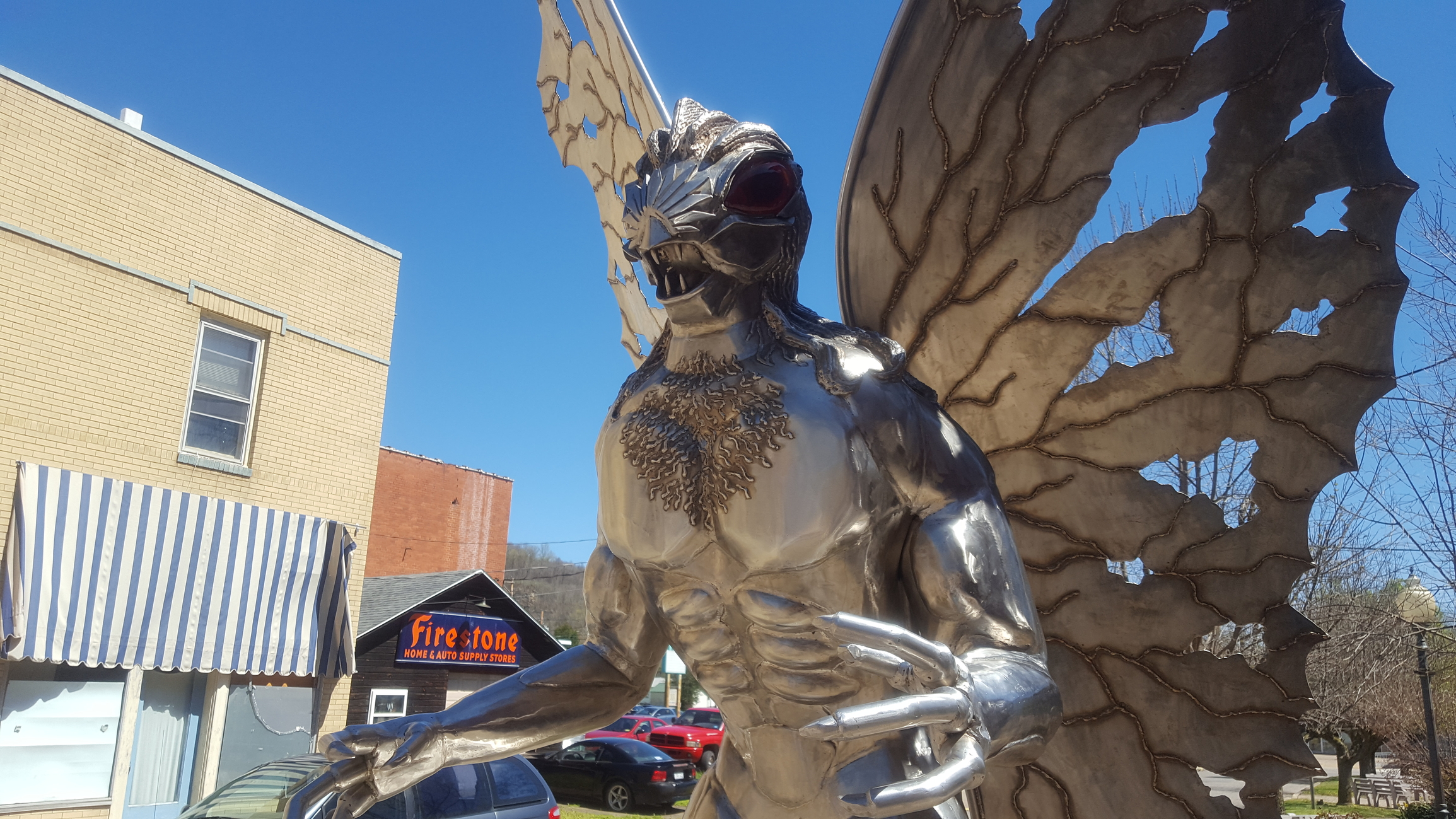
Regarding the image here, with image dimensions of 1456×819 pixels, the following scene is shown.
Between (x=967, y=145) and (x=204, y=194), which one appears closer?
(x=967, y=145)

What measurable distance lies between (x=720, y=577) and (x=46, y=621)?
1063cm

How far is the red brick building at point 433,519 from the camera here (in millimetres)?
28062

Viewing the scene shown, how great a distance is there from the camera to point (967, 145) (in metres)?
2.07

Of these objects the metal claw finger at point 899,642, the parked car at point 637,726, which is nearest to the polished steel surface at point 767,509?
the metal claw finger at point 899,642

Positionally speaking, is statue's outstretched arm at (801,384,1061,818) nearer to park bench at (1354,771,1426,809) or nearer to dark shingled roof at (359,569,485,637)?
dark shingled roof at (359,569,485,637)

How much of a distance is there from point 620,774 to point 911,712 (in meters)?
15.7

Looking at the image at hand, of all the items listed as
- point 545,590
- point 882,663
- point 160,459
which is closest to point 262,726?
point 160,459

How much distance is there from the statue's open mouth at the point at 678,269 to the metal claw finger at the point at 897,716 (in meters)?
0.93

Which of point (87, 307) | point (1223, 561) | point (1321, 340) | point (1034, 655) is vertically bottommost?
point (1034, 655)

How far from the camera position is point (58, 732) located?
1002 cm

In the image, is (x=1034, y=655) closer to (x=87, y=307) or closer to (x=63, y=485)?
(x=63, y=485)

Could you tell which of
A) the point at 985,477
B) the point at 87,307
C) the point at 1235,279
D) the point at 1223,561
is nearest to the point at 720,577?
the point at 985,477

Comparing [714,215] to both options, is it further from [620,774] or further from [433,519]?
[433,519]

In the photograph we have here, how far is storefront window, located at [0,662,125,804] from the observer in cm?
968
